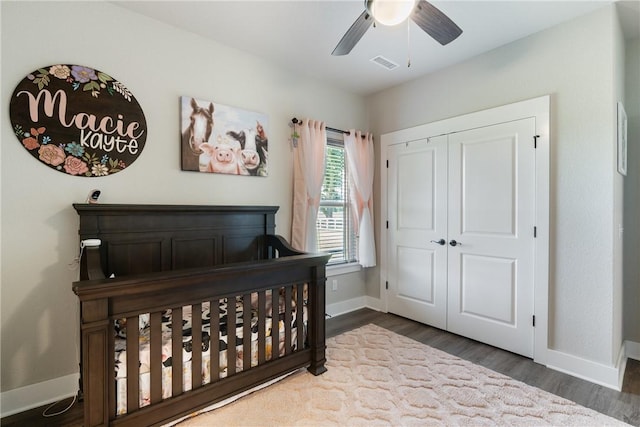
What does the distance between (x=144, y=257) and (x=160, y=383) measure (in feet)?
2.93

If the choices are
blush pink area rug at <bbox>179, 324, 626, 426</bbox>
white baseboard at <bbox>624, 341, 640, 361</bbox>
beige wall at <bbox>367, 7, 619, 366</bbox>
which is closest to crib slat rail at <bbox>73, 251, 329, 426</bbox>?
blush pink area rug at <bbox>179, 324, 626, 426</bbox>

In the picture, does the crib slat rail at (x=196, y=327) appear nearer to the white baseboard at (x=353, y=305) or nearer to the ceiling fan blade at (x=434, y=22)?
the white baseboard at (x=353, y=305)

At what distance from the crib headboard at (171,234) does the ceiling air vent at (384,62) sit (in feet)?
5.38

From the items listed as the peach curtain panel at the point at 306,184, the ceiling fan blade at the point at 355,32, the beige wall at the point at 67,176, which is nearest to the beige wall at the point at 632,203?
the ceiling fan blade at the point at 355,32

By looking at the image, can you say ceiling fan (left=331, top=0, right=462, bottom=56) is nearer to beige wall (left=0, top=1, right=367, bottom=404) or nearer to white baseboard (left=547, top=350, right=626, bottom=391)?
beige wall (left=0, top=1, right=367, bottom=404)

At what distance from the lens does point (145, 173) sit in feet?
7.15

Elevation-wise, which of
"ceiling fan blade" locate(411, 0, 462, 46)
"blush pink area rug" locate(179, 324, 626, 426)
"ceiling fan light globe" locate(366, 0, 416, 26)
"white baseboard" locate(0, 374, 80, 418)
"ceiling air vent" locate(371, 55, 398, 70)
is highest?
"ceiling air vent" locate(371, 55, 398, 70)

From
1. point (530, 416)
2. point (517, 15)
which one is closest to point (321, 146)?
point (517, 15)

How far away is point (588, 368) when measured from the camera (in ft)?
6.86

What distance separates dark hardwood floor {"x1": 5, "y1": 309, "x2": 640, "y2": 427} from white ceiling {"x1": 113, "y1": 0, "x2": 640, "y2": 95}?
2.55 m

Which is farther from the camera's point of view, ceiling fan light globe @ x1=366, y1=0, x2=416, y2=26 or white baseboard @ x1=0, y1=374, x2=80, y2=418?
white baseboard @ x1=0, y1=374, x2=80, y2=418

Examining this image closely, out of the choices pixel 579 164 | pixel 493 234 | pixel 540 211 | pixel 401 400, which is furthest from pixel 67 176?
pixel 579 164

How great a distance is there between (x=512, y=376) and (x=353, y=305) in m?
1.73

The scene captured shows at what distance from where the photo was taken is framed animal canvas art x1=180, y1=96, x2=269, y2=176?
7.68ft
